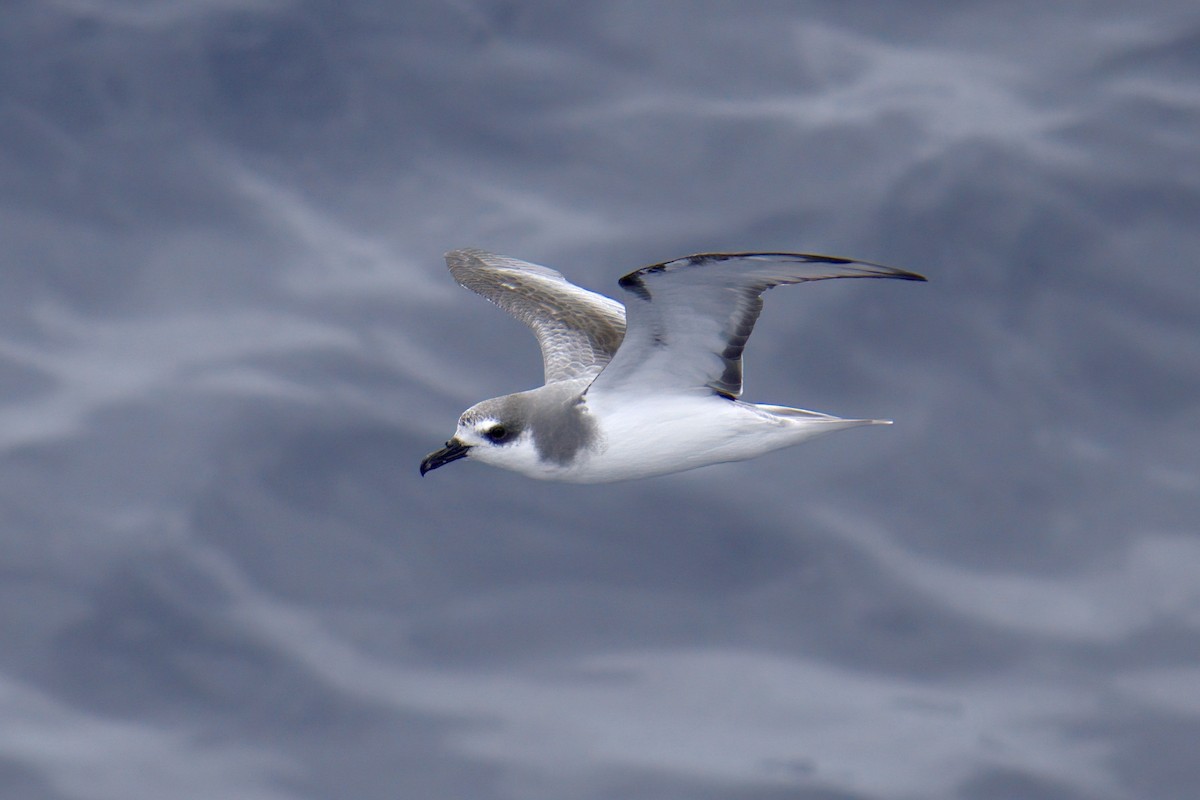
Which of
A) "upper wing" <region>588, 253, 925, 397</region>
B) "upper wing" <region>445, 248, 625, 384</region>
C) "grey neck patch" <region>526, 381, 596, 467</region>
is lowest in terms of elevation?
"grey neck patch" <region>526, 381, 596, 467</region>

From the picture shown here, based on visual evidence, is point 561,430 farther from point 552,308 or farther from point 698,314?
point 552,308

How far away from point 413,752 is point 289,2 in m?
8.53

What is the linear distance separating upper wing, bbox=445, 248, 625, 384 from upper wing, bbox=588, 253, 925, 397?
1.57 m

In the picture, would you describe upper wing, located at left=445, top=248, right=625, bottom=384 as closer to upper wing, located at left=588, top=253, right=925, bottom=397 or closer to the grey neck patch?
the grey neck patch

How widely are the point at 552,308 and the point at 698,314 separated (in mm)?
3176

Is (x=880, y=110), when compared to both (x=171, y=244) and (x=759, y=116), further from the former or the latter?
(x=171, y=244)

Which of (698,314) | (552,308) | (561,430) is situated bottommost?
(561,430)

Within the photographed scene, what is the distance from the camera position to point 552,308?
13.2 m

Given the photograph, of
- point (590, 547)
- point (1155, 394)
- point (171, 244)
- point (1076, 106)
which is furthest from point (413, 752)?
point (1076, 106)

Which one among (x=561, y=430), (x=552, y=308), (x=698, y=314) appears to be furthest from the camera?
(x=552, y=308)

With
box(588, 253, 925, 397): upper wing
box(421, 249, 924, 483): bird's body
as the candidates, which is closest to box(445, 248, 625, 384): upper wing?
box(421, 249, 924, 483): bird's body

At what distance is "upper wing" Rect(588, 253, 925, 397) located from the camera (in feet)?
30.3

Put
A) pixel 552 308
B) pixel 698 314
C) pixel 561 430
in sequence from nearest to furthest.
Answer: pixel 698 314
pixel 561 430
pixel 552 308

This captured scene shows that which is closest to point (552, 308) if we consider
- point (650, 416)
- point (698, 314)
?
point (650, 416)
